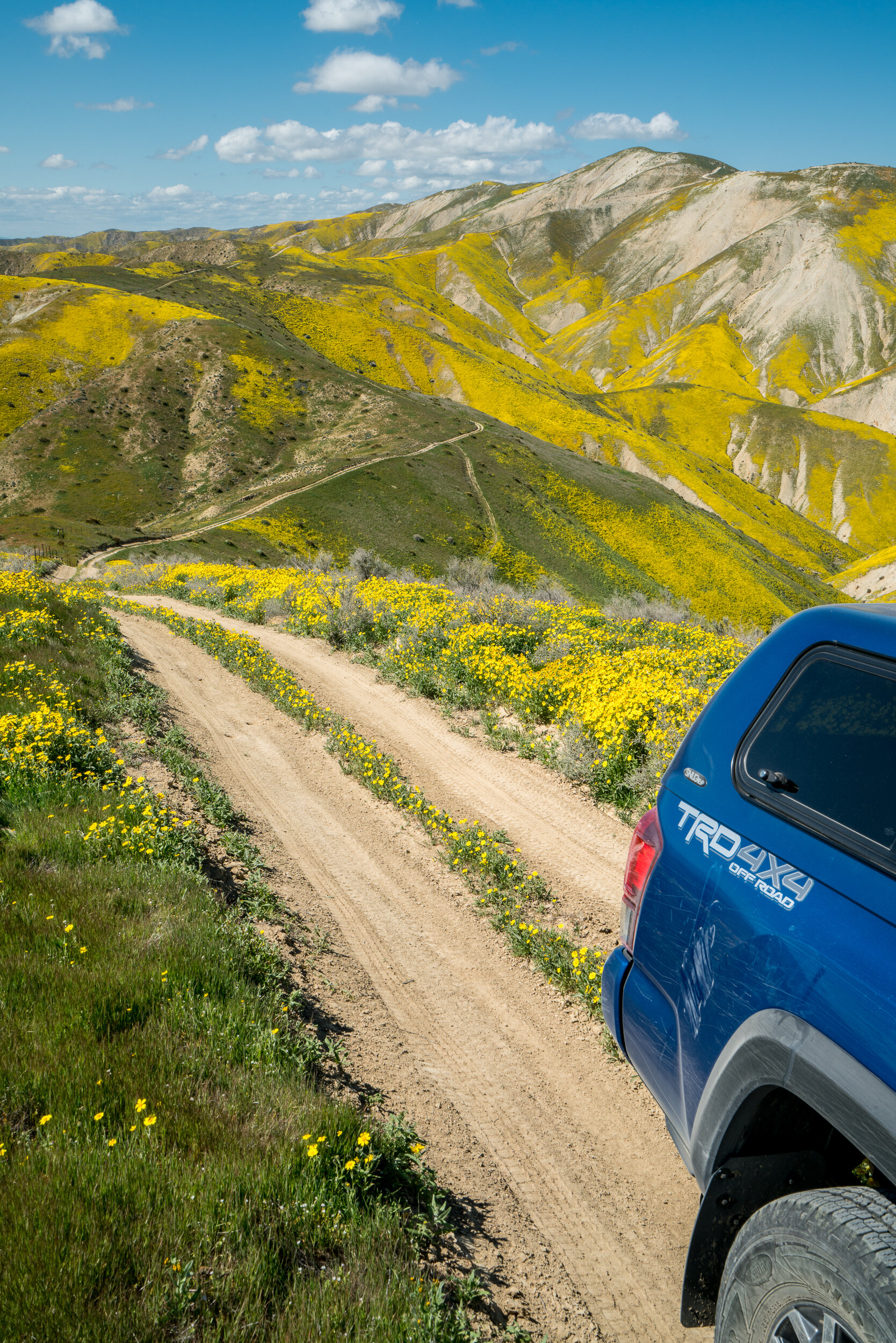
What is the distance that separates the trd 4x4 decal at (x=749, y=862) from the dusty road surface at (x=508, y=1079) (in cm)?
216

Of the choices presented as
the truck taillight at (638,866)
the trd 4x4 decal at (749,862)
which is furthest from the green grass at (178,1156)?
the trd 4x4 decal at (749,862)

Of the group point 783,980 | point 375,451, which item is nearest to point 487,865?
point 783,980

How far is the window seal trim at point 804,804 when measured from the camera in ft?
6.97

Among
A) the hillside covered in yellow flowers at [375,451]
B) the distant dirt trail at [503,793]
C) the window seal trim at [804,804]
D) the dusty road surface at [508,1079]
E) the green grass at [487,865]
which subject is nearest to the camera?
the window seal trim at [804,804]

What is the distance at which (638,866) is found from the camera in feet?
9.93

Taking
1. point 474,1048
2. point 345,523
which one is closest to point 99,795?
point 474,1048

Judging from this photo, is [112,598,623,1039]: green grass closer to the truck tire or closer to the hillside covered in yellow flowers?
the truck tire

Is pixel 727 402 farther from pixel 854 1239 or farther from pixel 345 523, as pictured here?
pixel 854 1239

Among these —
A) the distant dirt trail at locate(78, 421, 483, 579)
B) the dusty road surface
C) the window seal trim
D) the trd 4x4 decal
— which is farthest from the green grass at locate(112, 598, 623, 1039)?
the distant dirt trail at locate(78, 421, 483, 579)

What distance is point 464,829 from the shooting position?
7535mm

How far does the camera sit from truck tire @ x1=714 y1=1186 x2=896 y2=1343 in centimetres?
168

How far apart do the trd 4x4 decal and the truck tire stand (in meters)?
0.75

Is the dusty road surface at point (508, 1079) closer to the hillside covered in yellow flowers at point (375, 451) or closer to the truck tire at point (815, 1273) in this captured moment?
the truck tire at point (815, 1273)

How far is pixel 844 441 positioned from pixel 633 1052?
167 m
